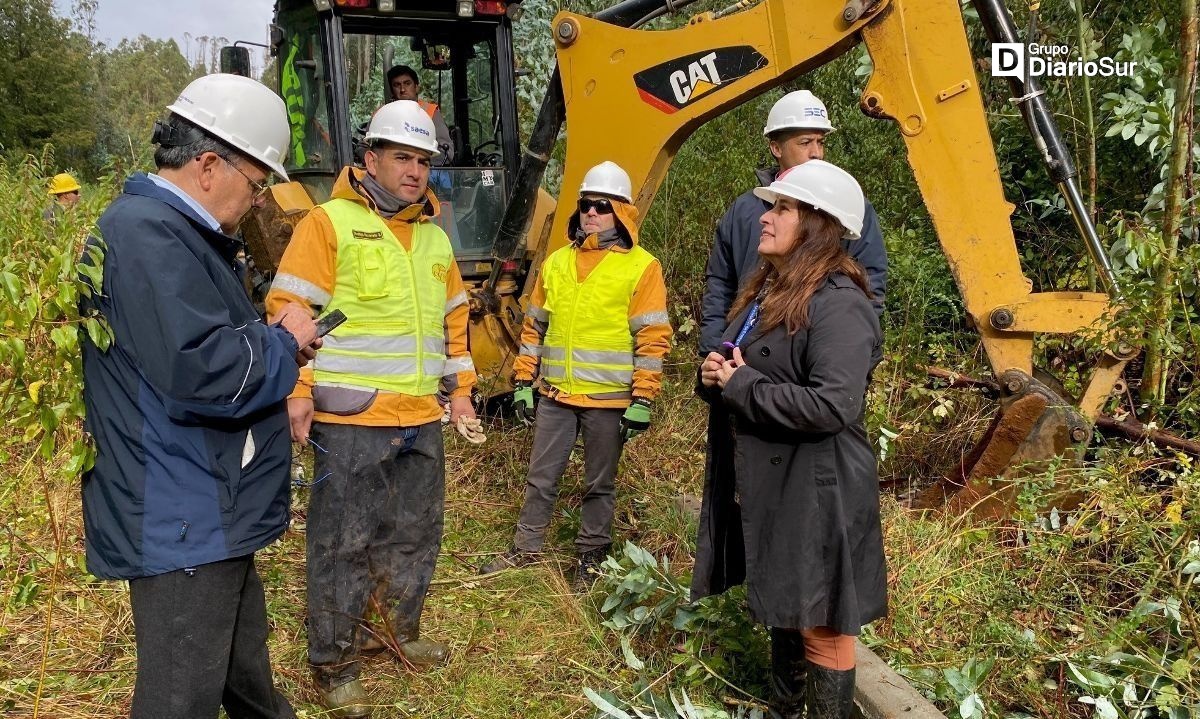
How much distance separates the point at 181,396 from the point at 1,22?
3060 centimetres

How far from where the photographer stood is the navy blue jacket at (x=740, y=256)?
11.8 ft

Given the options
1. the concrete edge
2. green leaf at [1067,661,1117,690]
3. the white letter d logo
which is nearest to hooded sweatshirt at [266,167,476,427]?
the concrete edge

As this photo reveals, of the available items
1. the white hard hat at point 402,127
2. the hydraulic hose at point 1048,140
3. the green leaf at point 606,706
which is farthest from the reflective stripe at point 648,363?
the hydraulic hose at point 1048,140

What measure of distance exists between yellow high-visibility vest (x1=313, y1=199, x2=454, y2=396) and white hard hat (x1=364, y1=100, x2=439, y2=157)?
0.89 ft

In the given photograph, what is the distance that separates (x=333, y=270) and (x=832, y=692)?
6.95ft

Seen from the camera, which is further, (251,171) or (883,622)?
(883,622)

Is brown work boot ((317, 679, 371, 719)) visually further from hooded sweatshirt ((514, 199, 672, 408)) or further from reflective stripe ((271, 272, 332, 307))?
hooded sweatshirt ((514, 199, 672, 408))

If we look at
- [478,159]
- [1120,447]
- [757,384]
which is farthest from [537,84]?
[757,384]

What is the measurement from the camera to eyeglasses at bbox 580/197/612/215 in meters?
4.01

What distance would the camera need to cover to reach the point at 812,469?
231cm

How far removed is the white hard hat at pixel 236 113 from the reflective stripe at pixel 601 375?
6.65 feet

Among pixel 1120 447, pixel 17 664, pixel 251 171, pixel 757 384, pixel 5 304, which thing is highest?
pixel 251 171

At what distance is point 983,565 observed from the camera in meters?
3.46

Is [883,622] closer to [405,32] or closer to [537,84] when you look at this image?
[405,32]
